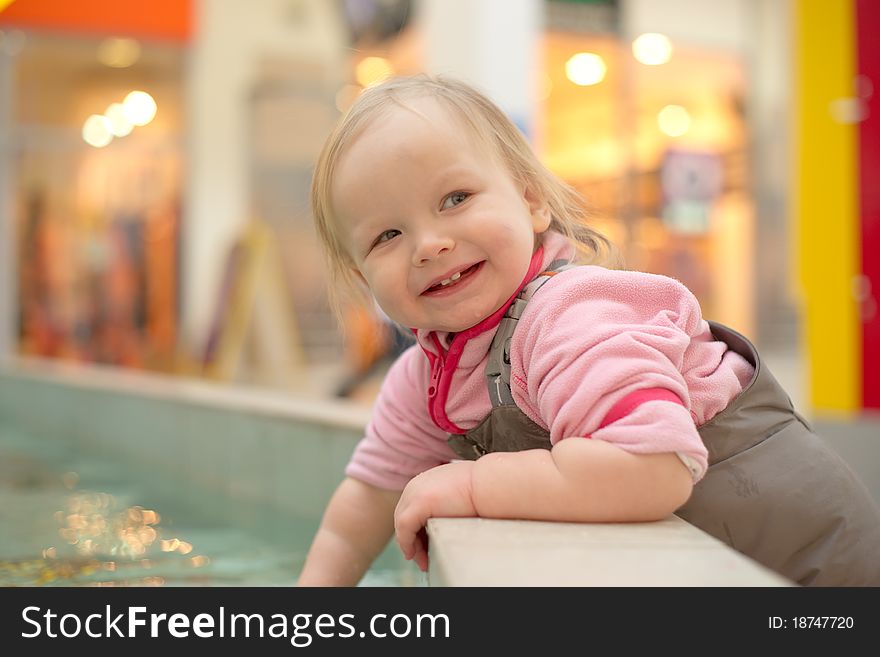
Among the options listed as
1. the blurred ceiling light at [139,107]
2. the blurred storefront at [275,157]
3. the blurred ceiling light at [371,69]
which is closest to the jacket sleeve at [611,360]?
the blurred ceiling light at [371,69]

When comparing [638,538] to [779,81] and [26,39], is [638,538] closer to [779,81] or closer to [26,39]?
[779,81]

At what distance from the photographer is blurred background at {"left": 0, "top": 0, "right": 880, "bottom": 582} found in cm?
824

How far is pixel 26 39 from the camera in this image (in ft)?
32.8

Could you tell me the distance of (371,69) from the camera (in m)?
8.88

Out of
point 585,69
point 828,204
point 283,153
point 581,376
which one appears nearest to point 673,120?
point 585,69

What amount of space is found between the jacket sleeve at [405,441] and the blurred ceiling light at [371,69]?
6.17 m

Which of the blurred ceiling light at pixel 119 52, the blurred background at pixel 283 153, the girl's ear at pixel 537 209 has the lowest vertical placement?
the girl's ear at pixel 537 209

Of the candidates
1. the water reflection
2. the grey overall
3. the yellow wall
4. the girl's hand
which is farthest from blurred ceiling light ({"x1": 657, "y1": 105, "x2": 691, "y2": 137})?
the girl's hand

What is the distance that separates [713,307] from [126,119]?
21.2ft

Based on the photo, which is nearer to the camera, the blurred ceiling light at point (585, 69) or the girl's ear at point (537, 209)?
the girl's ear at point (537, 209)

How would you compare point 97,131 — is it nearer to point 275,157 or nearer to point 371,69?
point 275,157

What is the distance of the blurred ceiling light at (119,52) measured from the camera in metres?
10.2

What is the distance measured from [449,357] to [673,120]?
8819mm

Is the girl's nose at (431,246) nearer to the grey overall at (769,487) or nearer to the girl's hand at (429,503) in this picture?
the grey overall at (769,487)
